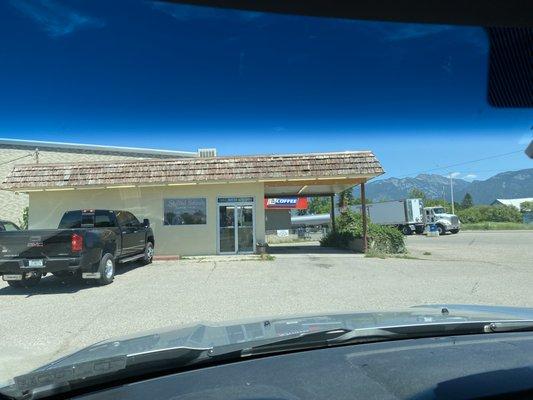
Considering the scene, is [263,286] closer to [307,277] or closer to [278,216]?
[307,277]

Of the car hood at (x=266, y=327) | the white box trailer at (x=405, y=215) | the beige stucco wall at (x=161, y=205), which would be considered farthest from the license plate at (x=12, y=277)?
the white box trailer at (x=405, y=215)

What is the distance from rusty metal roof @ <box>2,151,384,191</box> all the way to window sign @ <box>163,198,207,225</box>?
123 centimetres

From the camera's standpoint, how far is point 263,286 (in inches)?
491

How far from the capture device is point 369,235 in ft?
73.9

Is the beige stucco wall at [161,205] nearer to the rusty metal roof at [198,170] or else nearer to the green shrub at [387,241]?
the rusty metal roof at [198,170]

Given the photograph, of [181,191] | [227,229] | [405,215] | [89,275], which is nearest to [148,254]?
[181,191]

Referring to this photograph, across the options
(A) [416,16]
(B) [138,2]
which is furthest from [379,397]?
(B) [138,2]

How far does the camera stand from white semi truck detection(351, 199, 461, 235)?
48.7m

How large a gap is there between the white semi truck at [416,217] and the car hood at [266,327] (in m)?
46.3

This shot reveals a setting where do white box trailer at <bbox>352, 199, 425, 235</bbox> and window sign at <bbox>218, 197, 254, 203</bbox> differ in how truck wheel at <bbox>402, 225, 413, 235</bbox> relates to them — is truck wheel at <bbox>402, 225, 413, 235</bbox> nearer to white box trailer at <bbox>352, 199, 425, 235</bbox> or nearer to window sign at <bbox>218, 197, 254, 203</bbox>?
white box trailer at <bbox>352, 199, 425, 235</bbox>

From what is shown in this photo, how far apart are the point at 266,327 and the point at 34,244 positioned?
10.2 meters

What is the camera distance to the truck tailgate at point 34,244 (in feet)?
40.8

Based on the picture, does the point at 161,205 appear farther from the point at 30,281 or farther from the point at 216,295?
the point at 216,295

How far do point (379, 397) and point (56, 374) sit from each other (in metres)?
1.61
